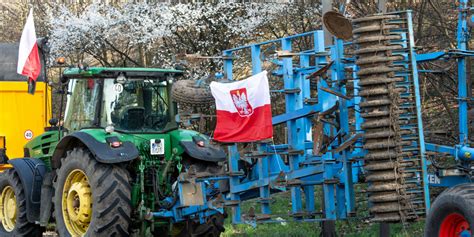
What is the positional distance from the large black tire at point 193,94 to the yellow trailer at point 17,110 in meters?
5.32

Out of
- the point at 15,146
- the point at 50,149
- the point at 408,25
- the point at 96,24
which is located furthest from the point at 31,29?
the point at 96,24

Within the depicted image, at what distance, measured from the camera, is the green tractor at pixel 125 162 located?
966 cm

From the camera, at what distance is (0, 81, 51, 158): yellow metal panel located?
47.6 feet

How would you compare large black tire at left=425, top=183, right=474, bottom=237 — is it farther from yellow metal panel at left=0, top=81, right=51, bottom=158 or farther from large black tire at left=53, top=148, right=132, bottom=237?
yellow metal panel at left=0, top=81, right=51, bottom=158

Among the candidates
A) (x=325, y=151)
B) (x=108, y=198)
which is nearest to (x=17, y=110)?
(x=108, y=198)

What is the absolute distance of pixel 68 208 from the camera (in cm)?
1032

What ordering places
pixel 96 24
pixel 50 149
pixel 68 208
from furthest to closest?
pixel 96 24 → pixel 50 149 → pixel 68 208

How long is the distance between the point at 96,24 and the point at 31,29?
10.6m

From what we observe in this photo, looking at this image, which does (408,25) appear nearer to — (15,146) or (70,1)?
(15,146)

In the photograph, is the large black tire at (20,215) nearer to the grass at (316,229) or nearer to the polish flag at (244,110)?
the grass at (316,229)

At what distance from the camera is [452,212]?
6.61 meters

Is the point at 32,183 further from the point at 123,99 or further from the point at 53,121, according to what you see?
the point at 123,99

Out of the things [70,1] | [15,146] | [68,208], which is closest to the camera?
[68,208]

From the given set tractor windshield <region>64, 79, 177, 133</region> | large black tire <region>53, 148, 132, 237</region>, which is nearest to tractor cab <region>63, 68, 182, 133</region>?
tractor windshield <region>64, 79, 177, 133</region>
